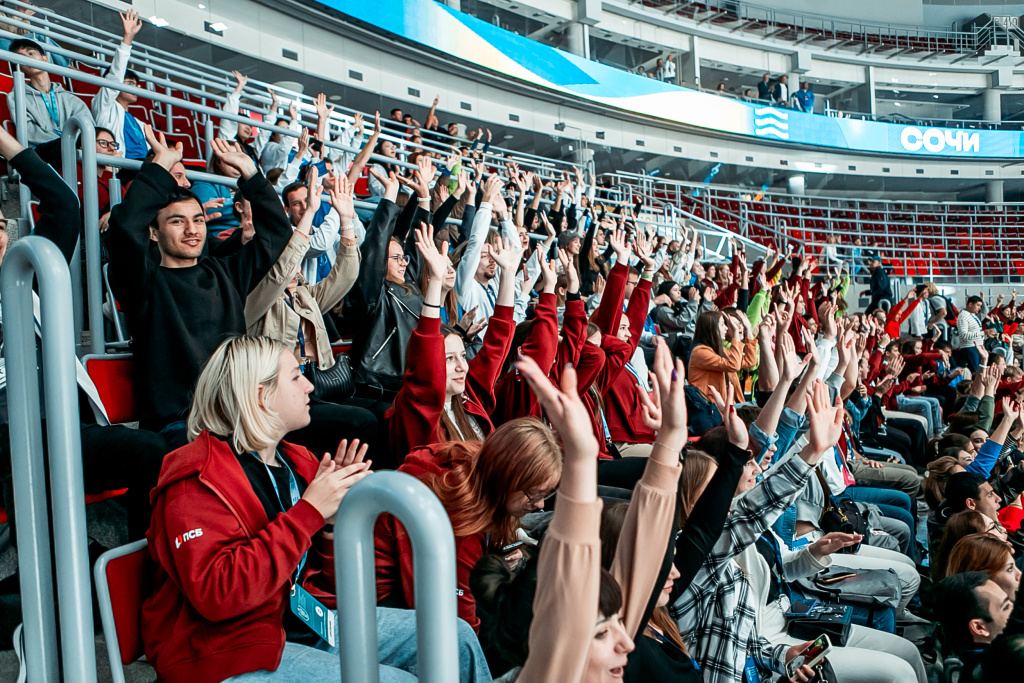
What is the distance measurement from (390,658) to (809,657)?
3.72ft

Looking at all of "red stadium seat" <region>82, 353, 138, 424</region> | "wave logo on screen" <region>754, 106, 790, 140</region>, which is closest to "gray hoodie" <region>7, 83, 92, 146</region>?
"red stadium seat" <region>82, 353, 138, 424</region>

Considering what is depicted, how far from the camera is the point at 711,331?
444 centimetres

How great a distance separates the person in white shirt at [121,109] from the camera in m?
4.51

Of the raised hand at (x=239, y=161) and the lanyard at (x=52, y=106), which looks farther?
the lanyard at (x=52, y=106)

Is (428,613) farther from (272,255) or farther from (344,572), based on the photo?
(272,255)

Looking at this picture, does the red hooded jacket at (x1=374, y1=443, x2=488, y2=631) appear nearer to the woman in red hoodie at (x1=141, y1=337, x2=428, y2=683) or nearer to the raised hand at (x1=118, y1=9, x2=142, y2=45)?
the woman in red hoodie at (x1=141, y1=337, x2=428, y2=683)

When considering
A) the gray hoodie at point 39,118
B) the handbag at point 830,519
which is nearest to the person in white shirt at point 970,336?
the handbag at point 830,519

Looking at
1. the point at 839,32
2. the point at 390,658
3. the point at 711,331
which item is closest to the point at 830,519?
the point at 711,331

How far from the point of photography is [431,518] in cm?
86

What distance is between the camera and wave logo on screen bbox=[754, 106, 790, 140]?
59.5 ft

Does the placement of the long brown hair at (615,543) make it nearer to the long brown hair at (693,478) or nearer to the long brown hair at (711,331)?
the long brown hair at (693,478)

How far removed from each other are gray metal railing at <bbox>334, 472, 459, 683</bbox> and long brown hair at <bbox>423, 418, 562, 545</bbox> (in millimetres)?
898

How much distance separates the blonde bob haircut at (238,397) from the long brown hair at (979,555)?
2.19 meters

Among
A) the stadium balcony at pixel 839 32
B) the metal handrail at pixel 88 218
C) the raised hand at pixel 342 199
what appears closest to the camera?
the metal handrail at pixel 88 218
